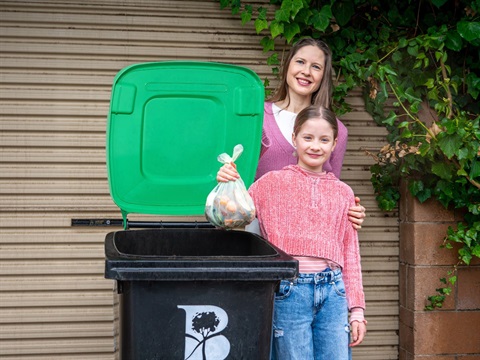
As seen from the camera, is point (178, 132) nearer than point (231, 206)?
No

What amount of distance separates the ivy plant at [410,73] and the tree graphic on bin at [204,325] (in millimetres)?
2021

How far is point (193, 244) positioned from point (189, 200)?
29cm

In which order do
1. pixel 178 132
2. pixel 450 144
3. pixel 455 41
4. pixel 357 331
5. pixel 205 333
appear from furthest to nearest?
pixel 455 41
pixel 450 144
pixel 178 132
pixel 357 331
pixel 205 333

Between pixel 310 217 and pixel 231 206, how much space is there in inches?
15.5

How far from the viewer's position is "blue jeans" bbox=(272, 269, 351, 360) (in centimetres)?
299

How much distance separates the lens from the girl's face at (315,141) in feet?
10.4

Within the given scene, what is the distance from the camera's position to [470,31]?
414 centimetres

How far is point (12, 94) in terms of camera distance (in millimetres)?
4355

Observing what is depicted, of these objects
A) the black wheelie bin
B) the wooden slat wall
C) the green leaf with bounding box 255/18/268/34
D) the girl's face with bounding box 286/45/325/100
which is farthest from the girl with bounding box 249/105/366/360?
the wooden slat wall

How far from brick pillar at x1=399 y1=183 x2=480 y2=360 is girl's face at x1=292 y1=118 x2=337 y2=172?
1.57 meters

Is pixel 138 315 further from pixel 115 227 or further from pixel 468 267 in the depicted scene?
pixel 468 267

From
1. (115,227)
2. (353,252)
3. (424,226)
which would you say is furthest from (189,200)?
(424,226)

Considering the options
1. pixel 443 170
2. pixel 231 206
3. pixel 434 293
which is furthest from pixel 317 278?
pixel 434 293

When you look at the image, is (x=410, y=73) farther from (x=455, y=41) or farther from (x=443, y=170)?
(x=443, y=170)
